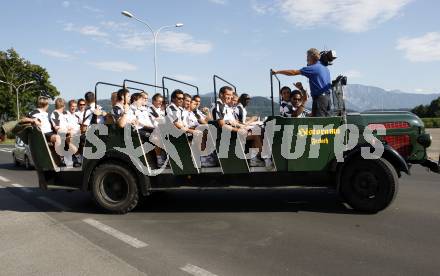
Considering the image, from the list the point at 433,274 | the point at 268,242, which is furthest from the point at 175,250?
the point at 433,274

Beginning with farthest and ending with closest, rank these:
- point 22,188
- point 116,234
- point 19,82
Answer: point 19,82
point 22,188
point 116,234

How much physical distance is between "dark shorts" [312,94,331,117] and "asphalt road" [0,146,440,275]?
4.77 feet

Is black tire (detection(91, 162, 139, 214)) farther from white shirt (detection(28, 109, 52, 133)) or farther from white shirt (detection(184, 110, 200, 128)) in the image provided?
white shirt (detection(28, 109, 52, 133))

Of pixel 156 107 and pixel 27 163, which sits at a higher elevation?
pixel 156 107

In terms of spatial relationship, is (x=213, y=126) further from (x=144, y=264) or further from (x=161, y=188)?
(x=144, y=264)

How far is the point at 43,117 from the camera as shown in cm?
786

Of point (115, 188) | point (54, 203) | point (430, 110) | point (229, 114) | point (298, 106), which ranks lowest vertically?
point (54, 203)

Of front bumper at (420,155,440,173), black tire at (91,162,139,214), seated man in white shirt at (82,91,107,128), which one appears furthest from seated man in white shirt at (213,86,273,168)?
front bumper at (420,155,440,173)

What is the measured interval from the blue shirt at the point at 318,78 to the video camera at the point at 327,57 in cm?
18

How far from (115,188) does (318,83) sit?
11.8 ft

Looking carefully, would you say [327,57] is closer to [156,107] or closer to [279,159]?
[279,159]

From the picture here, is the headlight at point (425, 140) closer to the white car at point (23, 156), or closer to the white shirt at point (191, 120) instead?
the white shirt at point (191, 120)

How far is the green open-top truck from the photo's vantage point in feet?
20.1

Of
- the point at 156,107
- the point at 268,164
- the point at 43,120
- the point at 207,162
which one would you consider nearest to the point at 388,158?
the point at 268,164
